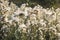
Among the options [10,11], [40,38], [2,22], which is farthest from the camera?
[10,11]

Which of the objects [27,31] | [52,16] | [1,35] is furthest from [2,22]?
[52,16]

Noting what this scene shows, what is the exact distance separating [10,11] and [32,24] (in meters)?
0.91

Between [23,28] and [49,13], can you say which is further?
[49,13]

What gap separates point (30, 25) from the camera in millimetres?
5648

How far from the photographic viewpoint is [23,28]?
556cm

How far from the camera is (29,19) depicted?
19.2 feet

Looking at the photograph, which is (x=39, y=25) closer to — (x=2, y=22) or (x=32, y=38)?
(x=32, y=38)

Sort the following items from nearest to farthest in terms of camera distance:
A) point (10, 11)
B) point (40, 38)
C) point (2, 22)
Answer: point (40, 38), point (2, 22), point (10, 11)

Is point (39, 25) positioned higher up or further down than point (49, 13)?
further down

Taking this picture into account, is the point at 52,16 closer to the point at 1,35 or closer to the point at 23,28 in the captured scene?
the point at 23,28

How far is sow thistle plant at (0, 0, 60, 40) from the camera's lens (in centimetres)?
556

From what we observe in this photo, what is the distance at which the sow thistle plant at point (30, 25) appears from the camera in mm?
5562

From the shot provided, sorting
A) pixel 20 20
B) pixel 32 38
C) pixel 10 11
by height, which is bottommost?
pixel 32 38

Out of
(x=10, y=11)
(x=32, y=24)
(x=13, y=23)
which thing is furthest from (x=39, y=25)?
(x=10, y=11)
